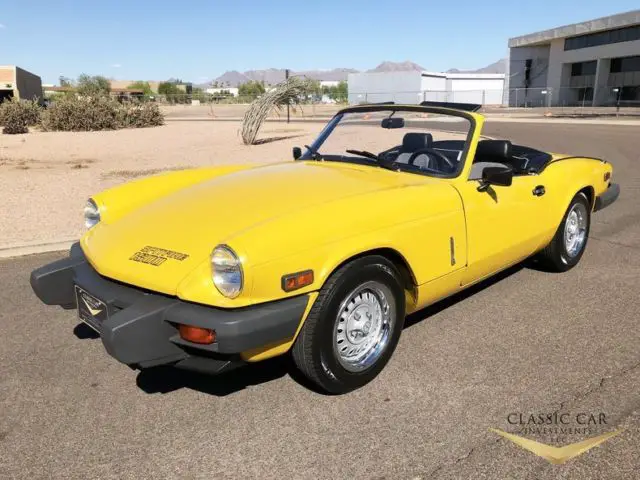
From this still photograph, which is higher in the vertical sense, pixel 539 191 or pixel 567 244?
pixel 539 191

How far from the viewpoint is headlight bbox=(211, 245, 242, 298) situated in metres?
2.46

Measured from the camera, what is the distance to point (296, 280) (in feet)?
8.37

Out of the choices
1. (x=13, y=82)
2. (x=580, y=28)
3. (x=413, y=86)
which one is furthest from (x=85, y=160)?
(x=580, y=28)

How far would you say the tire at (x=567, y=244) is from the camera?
15.0 feet

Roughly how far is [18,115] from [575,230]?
83.0ft

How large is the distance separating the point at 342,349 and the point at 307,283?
531mm

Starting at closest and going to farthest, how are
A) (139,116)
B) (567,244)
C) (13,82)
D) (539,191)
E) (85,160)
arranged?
(539,191)
(567,244)
(85,160)
(139,116)
(13,82)

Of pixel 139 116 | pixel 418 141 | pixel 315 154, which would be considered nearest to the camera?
pixel 418 141

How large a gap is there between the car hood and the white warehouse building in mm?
48998

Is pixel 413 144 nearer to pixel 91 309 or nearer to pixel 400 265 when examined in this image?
pixel 400 265

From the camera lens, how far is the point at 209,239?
2.74 metres

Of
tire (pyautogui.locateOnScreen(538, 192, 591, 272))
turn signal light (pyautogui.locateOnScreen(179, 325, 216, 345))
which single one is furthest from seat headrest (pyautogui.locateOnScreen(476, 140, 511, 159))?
turn signal light (pyautogui.locateOnScreen(179, 325, 216, 345))

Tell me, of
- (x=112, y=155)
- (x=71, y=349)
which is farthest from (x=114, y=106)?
(x=71, y=349)

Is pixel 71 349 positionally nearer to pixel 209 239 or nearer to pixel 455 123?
pixel 209 239
